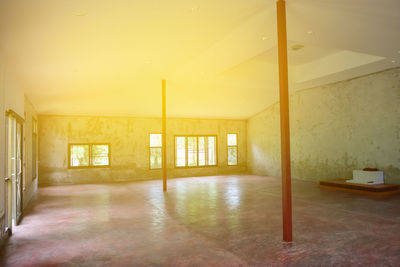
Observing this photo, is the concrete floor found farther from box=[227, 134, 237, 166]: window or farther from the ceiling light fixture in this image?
box=[227, 134, 237, 166]: window

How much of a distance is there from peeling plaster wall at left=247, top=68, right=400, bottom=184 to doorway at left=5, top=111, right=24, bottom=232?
33.9ft

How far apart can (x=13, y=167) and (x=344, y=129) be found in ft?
34.2

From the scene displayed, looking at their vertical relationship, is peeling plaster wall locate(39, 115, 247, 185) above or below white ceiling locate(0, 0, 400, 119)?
below

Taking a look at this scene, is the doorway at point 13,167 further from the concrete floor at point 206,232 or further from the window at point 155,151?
the window at point 155,151

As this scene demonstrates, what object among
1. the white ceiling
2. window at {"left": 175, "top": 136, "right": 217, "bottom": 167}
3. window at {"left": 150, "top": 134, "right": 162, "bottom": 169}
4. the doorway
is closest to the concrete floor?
the doorway

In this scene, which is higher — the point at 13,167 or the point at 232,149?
the point at 232,149

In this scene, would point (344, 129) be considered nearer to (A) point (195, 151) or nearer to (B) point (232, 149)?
(B) point (232, 149)

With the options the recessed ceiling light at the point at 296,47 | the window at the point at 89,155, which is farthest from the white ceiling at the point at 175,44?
the window at the point at 89,155

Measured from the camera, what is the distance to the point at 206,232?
5.19 metres

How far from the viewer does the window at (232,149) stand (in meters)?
16.4

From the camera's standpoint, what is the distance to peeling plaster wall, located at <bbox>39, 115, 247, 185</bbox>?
42.1 feet

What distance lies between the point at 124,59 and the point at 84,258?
4.31 metres

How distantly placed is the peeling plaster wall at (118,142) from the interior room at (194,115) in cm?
6

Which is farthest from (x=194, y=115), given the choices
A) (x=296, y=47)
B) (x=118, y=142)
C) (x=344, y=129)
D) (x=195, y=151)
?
(x=296, y=47)
